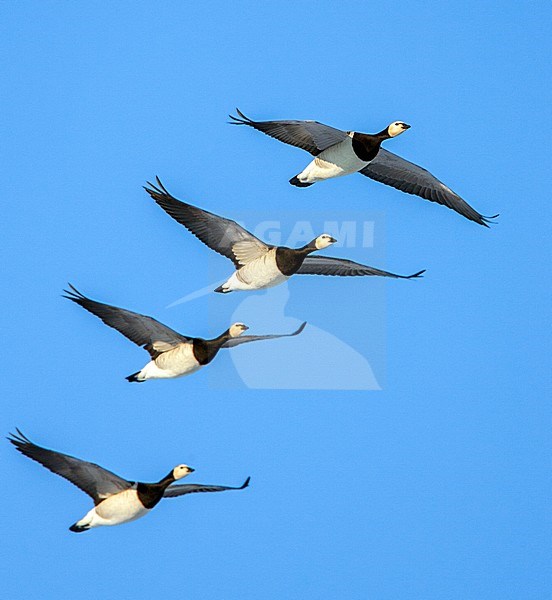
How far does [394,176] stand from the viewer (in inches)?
240

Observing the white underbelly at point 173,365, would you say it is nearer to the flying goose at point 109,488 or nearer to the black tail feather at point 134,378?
the black tail feather at point 134,378

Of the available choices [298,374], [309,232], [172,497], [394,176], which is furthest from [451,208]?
[172,497]

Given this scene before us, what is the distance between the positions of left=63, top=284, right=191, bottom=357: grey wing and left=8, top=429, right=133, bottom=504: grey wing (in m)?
0.60

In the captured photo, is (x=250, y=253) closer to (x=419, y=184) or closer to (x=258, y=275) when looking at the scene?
(x=258, y=275)

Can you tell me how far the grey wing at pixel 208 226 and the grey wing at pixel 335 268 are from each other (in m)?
0.32

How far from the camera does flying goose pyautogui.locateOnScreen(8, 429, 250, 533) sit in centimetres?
568

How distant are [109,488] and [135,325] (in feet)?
2.54

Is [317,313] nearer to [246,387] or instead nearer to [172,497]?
[246,387]

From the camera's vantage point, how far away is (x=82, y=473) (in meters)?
5.87

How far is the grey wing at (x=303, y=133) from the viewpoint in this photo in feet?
18.2

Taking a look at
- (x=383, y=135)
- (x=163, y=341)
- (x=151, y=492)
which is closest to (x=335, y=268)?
(x=383, y=135)

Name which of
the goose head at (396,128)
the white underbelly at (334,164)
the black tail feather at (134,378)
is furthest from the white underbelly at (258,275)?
the goose head at (396,128)

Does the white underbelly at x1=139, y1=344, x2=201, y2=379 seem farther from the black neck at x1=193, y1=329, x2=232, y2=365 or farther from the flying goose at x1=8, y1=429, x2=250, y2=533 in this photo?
the flying goose at x1=8, y1=429, x2=250, y2=533

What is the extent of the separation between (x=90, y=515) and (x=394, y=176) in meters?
2.17
